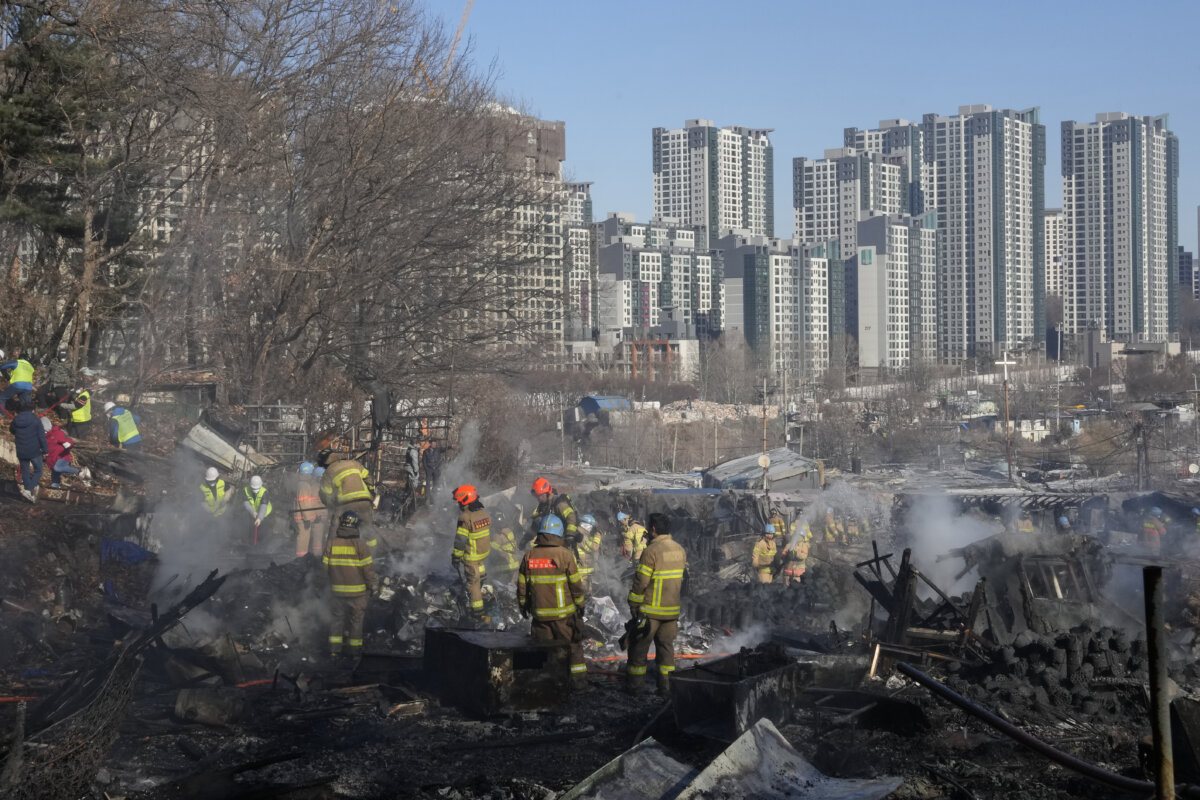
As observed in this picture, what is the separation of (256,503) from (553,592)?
8.07 m

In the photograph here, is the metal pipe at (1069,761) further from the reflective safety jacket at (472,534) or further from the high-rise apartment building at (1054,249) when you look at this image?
the high-rise apartment building at (1054,249)

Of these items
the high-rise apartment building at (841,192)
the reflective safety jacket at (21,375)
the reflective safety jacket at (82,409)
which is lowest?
the reflective safety jacket at (82,409)

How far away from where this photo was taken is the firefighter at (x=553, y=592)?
9.30 metres

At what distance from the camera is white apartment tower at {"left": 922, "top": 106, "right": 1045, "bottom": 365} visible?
14725cm

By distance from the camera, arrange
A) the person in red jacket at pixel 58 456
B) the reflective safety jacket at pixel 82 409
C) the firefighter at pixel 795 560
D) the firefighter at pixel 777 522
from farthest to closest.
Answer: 1. the firefighter at pixel 777 522
2. the firefighter at pixel 795 560
3. the reflective safety jacket at pixel 82 409
4. the person in red jacket at pixel 58 456

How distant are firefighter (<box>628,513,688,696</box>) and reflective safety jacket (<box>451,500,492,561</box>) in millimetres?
2978

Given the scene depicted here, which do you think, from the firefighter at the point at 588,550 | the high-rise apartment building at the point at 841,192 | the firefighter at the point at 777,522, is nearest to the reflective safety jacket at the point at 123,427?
the firefighter at the point at 588,550

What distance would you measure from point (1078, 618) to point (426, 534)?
9.83 meters

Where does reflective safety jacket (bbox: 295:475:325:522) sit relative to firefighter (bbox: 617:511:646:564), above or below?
above

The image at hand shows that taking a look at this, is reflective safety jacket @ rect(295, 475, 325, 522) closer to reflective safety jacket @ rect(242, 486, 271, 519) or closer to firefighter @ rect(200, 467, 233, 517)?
reflective safety jacket @ rect(242, 486, 271, 519)

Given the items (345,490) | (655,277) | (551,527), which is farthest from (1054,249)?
(551,527)

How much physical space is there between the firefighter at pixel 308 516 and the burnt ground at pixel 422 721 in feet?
9.50

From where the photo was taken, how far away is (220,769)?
283 inches

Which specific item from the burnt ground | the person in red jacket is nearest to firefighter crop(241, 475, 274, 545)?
the person in red jacket
